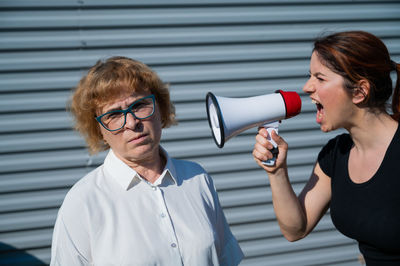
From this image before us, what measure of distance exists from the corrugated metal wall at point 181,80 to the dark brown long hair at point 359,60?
197cm

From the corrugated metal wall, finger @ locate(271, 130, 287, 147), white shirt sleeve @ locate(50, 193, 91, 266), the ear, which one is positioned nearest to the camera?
white shirt sleeve @ locate(50, 193, 91, 266)

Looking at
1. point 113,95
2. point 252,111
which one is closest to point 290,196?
point 252,111

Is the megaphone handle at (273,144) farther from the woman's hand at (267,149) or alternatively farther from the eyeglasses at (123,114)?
the eyeglasses at (123,114)

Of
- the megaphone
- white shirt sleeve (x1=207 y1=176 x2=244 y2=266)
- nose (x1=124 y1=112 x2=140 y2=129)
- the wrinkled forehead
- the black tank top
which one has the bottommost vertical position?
white shirt sleeve (x1=207 y1=176 x2=244 y2=266)

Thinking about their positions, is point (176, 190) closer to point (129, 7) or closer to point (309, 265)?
point (129, 7)

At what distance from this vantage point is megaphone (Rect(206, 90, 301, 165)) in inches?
79.7

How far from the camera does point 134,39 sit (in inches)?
144

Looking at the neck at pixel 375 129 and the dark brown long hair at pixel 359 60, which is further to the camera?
the neck at pixel 375 129

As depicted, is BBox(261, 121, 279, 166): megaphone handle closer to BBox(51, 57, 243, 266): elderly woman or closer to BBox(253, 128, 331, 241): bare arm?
BBox(253, 128, 331, 241): bare arm

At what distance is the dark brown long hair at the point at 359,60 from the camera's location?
1.96m

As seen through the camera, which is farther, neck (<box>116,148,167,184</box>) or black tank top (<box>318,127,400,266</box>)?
neck (<box>116,148,167,184</box>)

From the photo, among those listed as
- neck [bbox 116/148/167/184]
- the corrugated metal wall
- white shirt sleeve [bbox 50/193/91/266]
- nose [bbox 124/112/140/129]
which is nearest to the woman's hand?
neck [bbox 116/148/167/184]

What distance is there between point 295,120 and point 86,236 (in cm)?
300

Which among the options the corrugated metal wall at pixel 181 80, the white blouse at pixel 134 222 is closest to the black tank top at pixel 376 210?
the white blouse at pixel 134 222
